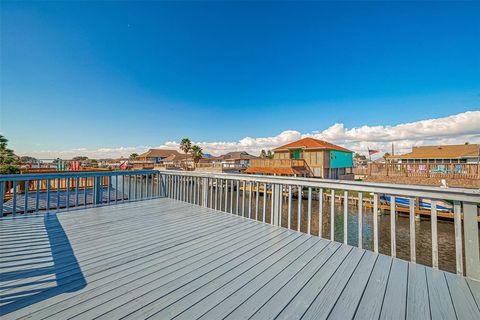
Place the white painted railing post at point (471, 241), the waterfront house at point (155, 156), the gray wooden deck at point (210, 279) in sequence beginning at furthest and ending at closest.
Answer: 1. the waterfront house at point (155, 156)
2. the white painted railing post at point (471, 241)
3. the gray wooden deck at point (210, 279)

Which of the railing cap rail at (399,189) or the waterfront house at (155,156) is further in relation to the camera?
the waterfront house at (155,156)

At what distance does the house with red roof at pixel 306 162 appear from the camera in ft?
54.6

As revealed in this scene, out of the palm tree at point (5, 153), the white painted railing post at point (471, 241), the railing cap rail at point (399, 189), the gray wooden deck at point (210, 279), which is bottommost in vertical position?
the gray wooden deck at point (210, 279)

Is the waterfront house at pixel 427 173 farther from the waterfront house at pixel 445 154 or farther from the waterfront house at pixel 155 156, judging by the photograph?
the waterfront house at pixel 155 156

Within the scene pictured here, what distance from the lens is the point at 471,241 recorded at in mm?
1562

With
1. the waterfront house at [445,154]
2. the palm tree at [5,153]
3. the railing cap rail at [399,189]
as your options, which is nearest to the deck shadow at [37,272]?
the railing cap rail at [399,189]

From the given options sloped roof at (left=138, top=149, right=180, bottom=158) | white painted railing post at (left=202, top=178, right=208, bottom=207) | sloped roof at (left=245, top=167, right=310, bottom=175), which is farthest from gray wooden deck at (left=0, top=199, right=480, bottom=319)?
sloped roof at (left=138, top=149, right=180, bottom=158)

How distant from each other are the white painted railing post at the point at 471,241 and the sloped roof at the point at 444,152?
25.2 m

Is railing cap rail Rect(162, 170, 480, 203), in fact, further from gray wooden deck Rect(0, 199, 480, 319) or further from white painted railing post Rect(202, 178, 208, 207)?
white painted railing post Rect(202, 178, 208, 207)

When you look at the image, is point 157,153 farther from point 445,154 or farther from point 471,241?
point 471,241

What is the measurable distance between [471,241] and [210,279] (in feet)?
7.28

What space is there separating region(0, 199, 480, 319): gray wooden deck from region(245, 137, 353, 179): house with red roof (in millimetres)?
14186

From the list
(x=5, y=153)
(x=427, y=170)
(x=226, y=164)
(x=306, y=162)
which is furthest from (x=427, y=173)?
(x=5, y=153)

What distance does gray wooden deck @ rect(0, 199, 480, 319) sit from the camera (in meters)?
1.22
